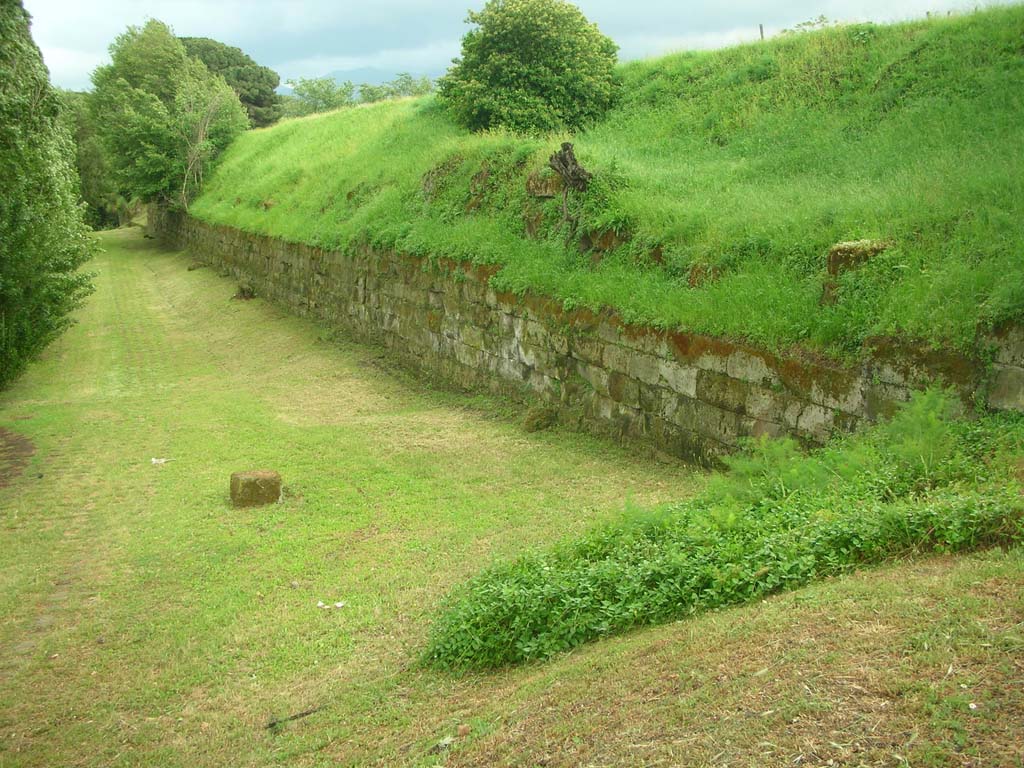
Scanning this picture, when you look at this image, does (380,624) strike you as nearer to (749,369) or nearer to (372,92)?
(749,369)

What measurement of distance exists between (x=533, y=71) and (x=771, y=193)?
8.41 meters

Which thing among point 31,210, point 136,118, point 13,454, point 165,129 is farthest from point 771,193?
point 136,118

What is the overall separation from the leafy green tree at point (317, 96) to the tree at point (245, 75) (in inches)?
91.8

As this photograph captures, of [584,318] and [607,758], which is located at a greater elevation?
[584,318]

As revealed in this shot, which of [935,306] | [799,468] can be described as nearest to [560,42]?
[935,306]

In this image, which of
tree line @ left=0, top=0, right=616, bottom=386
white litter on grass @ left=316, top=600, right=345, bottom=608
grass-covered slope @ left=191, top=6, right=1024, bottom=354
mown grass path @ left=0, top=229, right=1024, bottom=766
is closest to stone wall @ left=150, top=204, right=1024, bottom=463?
grass-covered slope @ left=191, top=6, right=1024, bottom=354

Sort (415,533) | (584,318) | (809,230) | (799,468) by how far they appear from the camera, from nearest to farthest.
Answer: (799,468), (415,533), (809,230), (584,318)

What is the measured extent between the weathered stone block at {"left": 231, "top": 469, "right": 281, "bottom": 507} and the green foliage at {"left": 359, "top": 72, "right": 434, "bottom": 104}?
44.0 metres

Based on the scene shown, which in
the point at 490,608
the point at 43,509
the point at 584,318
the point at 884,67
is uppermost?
the point at 884,67

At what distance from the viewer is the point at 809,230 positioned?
25.5 feet

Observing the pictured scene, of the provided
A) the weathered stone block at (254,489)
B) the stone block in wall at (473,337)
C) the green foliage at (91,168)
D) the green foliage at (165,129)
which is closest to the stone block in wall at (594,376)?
the stone block in wall at (473,337)

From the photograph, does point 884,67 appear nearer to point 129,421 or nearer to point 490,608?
point 490,608

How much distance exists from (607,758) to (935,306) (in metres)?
4.57

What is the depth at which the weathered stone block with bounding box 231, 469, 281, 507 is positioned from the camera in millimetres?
7832
